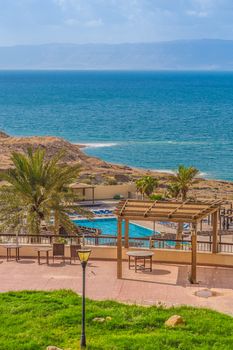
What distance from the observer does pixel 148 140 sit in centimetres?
10506

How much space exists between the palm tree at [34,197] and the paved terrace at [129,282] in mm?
4474

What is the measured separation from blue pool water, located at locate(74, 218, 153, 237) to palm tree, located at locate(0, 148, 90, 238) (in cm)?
1054

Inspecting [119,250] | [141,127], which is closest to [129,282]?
[119,250]

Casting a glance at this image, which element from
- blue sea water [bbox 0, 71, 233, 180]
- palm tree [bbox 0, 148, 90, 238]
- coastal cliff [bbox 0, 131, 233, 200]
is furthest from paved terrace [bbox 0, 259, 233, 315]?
blue sea water [bbox 0, 71, 233, 180]


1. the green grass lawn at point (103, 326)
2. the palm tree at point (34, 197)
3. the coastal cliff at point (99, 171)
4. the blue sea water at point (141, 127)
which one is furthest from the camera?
the blue sea water at point (141, 127)

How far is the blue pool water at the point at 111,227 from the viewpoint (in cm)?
3684

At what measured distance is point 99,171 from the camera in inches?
2470

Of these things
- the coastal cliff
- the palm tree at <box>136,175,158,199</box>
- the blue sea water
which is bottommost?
the palm tree at <box>136,175,158,199</box>

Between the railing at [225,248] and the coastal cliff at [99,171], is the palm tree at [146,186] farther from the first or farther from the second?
the railing at [225,248]

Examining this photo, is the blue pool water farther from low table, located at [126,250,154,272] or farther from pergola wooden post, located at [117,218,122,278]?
pergola wooden post, located at [117,218,122,278]

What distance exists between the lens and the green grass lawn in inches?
527

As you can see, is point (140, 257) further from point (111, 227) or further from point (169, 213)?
point (111, 227)

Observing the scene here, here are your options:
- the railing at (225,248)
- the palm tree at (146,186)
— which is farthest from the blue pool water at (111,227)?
the railing at (225,248)

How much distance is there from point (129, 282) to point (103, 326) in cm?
436
